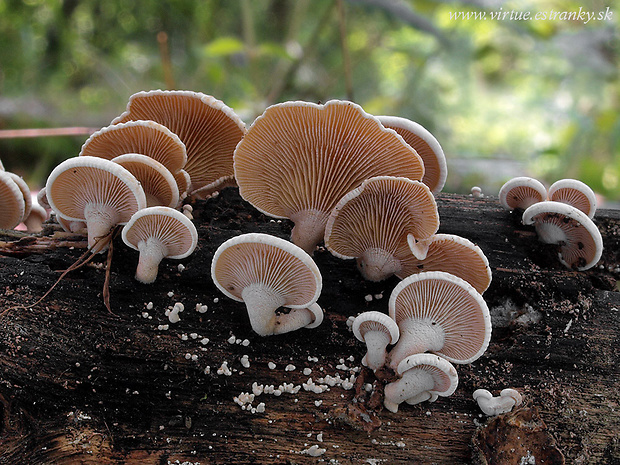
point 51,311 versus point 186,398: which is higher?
point 51,311

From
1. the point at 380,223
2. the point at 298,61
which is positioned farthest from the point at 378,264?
the point at 298,61

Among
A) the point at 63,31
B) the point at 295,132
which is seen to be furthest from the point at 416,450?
the point at 63,31

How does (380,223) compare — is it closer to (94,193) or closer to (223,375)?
(223,375)

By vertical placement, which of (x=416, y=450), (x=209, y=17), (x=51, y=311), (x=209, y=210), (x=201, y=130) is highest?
(x=209, y=17)

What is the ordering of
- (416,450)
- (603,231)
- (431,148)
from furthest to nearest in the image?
(603,231) < (431,148) < (416,450)

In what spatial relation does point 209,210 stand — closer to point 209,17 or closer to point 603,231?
point 603,231

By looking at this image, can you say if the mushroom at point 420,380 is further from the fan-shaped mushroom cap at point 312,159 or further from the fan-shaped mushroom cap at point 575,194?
the fan-shaped mushroom cap at point 575,194
